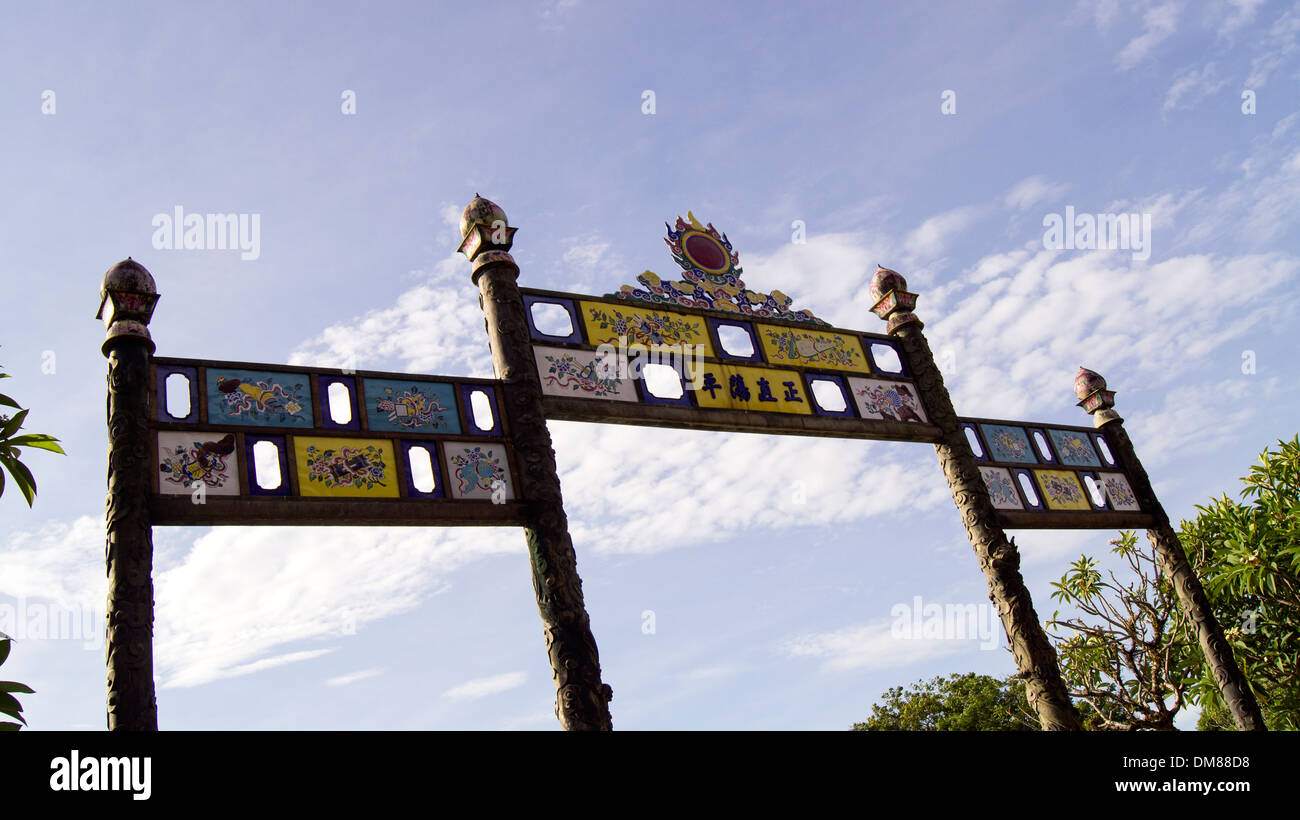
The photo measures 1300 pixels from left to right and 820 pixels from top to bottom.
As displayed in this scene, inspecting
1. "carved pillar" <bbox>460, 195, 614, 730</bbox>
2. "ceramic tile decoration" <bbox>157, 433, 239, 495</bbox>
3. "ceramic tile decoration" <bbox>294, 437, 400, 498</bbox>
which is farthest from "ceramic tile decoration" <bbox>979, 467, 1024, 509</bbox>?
"ceramic tile decoration" <bbox>157, 433, 239, 495</bbox>

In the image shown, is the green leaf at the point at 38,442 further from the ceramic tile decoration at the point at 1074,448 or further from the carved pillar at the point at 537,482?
the ceramic tile decoration at the point at 1074,448

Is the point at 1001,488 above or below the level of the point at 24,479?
above

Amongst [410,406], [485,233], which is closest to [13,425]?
[410,406]

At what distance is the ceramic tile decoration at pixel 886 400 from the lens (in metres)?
10.6

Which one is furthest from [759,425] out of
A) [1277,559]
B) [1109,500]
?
[1277,559]

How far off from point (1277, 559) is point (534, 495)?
420 inches

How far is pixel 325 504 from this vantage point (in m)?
7.07

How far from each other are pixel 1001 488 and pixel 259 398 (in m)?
7.99

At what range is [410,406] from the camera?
26.4 feet

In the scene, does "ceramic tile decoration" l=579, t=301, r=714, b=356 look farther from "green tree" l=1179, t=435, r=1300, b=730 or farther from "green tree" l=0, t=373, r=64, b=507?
"green tree" l=1179, t=435, r=1300, b=730

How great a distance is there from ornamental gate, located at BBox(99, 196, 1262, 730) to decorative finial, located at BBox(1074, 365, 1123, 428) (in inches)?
5.3

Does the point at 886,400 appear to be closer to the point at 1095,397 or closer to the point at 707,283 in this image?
the point at 707,283

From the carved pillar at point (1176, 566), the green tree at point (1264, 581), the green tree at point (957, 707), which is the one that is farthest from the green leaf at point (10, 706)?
the green tree at point (957, 707)

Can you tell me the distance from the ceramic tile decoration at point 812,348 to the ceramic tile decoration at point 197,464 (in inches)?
212
